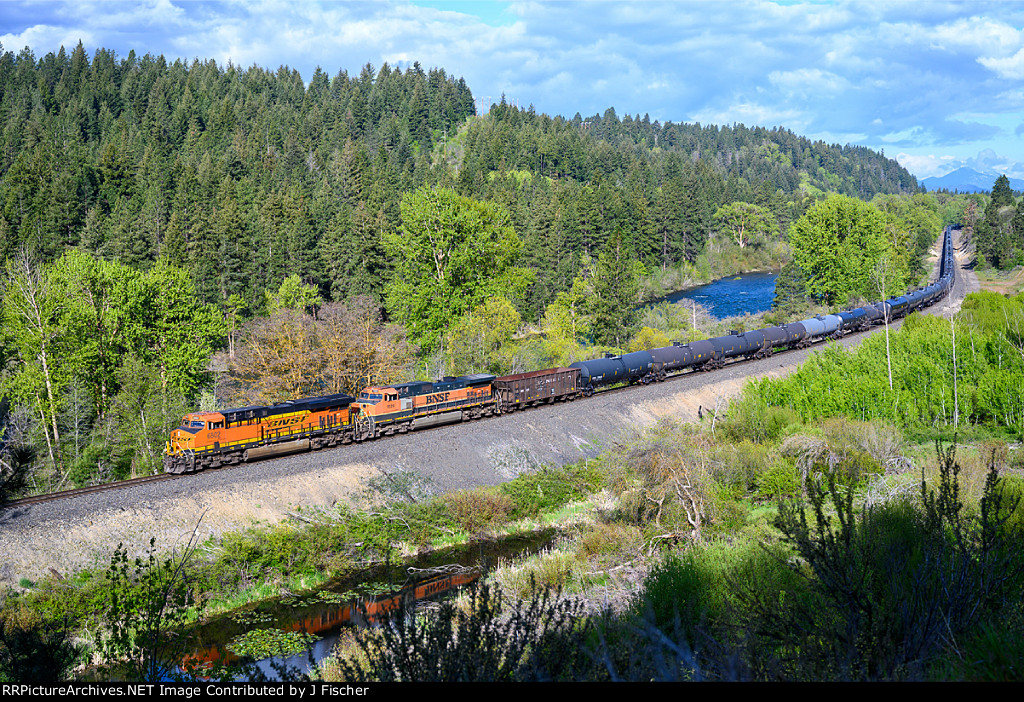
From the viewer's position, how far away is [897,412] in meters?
39.2

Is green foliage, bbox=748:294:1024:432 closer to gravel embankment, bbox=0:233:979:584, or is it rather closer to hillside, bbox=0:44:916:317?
gravel embankment, bbox=0:233:979:584

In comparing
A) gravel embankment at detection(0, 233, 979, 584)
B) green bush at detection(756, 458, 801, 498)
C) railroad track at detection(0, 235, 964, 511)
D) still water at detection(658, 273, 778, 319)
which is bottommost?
green bush at detection(756, 458, 801, 498)

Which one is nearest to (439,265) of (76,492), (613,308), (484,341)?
(484,341)

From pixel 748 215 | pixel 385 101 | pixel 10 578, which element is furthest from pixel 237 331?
pixel 385 101

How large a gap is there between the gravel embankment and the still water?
48.4 m

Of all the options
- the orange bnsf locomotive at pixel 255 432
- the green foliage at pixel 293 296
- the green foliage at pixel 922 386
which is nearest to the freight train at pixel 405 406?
the orange bnsf locomotive at pixel 255 432

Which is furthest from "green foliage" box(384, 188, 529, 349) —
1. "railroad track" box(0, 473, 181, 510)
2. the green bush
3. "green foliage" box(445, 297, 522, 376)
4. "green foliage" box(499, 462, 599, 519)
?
the green bush

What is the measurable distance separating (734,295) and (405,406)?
86380mm

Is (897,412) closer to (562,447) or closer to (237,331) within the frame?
(562,447)

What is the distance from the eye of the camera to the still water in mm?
98062

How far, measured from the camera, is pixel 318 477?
103ft

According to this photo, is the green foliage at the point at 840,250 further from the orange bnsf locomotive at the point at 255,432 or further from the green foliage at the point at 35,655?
the green foliage at the point at 35,655

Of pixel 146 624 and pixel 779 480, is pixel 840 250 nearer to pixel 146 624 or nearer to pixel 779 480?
pixel 779 480

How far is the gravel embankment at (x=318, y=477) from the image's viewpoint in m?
24.5
